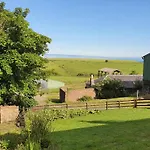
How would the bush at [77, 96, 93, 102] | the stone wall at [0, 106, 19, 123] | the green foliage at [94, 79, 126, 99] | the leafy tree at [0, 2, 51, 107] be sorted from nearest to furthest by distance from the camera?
the leafy tree at [0, 2, 51, 107]
the stone wall at [0, 106, 19, 123]
the bush at [77, 96, 93, 102]
the green foliage at [94, 79, 126, 99]

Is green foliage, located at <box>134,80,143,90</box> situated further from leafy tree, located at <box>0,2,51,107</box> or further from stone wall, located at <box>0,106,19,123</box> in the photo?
leafy tree, located at <box>0,2,51,107</box>

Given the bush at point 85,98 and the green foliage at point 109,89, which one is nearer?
the bush at point 85,98

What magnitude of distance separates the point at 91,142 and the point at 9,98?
15.8 meters

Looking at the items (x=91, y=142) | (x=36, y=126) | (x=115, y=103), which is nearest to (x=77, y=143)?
(x=91, y=142)

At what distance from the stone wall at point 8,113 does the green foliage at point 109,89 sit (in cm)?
2596

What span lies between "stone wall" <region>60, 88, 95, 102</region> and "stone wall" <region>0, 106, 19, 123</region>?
21.6 metres

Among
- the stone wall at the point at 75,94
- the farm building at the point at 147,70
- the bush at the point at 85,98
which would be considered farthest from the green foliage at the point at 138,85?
the bush at the point at 85,98

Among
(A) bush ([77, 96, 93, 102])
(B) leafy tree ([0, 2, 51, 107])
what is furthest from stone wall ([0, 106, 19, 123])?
(A) bush ([77, 96, 93, 102])

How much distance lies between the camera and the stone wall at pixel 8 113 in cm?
2858

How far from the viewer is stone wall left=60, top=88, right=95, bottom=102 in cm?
5056

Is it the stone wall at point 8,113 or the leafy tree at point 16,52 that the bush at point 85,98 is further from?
the leafy tree at point 16,52

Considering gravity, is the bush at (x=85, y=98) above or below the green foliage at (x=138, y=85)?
below

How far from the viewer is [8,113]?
28859mm

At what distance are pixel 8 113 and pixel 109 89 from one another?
27529 millimetres
